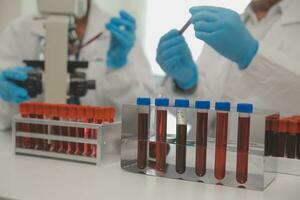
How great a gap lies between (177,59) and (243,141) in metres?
0.55

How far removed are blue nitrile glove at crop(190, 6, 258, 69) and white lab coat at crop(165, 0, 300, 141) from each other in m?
0.06

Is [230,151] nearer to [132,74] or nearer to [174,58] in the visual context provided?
[174,58]

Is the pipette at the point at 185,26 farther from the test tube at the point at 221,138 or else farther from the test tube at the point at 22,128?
the test tube at the point at 22,128

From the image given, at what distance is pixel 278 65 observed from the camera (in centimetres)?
109

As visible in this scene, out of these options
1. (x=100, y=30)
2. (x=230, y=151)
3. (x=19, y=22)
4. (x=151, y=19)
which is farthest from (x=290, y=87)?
(x=151, y=19)

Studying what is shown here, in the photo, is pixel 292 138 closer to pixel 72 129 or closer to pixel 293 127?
pixel 293 127

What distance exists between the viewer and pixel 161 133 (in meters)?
0.80

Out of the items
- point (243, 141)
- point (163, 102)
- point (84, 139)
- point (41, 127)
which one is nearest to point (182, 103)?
Result: point (163, 102)

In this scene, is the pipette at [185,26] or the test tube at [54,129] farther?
the pipette at [185,26]

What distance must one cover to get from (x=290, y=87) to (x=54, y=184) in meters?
0.79

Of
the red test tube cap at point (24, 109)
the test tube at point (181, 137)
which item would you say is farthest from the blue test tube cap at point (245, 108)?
the red test tube cap at point (24, 109)

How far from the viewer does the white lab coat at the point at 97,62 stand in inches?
68.7

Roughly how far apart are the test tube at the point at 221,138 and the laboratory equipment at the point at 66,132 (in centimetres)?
27

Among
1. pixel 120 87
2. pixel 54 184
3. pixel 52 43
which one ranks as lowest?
pixel 54 184
